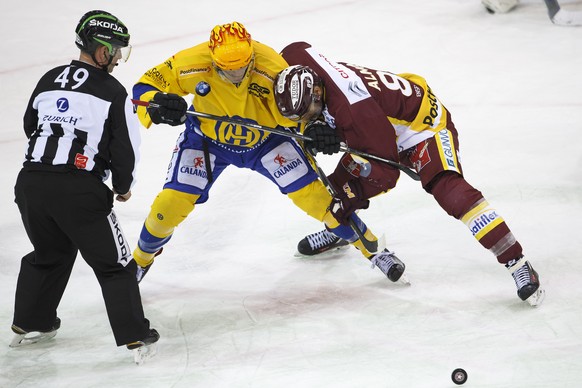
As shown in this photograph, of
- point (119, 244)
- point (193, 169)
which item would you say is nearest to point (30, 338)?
point (119, 244)

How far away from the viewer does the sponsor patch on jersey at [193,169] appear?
3.96 metres

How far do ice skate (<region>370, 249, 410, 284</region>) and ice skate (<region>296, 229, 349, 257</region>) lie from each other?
39 cm

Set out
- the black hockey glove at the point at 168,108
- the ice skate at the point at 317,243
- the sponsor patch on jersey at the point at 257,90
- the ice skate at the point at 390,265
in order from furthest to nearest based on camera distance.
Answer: the ice skate at the point at 317,243 < the ice skate at the point at 390,265 < the sponsor patch on jersey at the point at 257,90 < the black hockey glove at the point at 168,108

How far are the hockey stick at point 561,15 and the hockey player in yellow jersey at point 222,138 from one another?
11.7ft

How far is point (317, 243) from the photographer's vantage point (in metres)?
4.52

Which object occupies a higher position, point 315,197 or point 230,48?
point 230,48

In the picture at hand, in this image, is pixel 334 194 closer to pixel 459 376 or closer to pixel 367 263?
pixel 367 263

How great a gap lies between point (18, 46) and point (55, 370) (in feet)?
13.6

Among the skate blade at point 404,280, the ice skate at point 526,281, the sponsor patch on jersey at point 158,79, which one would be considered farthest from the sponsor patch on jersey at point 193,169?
the ice skate at point 526,281

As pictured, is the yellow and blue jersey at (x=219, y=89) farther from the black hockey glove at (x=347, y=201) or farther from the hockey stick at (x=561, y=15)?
the hockey stick at (x=561, y=15)

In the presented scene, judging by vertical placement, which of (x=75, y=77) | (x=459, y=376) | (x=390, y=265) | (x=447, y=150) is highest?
(x=75, y=77)

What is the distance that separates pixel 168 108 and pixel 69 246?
2.26 ft

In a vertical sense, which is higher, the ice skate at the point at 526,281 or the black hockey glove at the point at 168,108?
the black hockey glove at the point at 168,108

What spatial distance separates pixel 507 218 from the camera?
4645 millimetres
